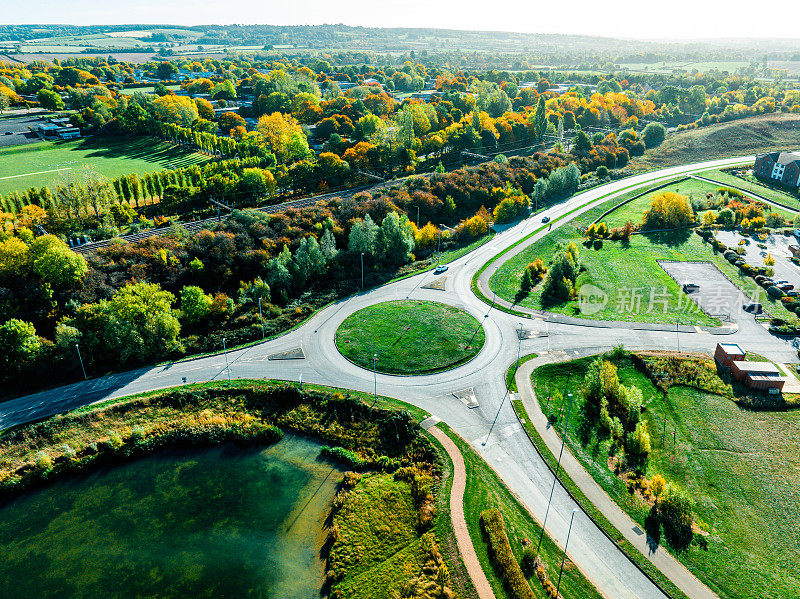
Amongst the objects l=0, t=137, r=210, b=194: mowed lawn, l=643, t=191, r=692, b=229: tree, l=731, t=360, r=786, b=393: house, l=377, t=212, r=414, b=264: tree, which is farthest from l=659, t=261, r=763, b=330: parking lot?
l=0, t=137, r=210, b=194: mowed lawn

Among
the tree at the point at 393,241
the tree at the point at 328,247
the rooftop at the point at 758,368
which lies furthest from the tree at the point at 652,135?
the tree at the point at 328,247

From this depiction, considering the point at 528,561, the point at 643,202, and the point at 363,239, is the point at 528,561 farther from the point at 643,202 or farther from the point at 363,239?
the point at 643,202

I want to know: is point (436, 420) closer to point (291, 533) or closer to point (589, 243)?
point (291, 533)

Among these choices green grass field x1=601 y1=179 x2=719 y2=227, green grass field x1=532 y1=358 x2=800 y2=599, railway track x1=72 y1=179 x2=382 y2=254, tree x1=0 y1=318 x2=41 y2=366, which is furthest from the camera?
green grass field x1=601 y1=179 x2=719 y2=227

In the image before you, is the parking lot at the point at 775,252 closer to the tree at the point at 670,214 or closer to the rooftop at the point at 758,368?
the tree at the point at 670,214

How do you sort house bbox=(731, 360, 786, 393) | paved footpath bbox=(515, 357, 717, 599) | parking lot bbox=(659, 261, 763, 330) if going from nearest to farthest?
paved footpath bbox=(515, 357, 717, 599) < house bbox=(731, 360, 786, 393) < parking lot bbox=(659, 261, 763, 330)

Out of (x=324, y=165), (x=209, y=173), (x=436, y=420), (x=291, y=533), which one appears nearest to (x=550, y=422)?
(x=436, y=420)

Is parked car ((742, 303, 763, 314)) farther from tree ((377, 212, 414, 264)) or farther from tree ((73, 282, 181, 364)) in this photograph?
tree ((73, 282, 181, 364))
